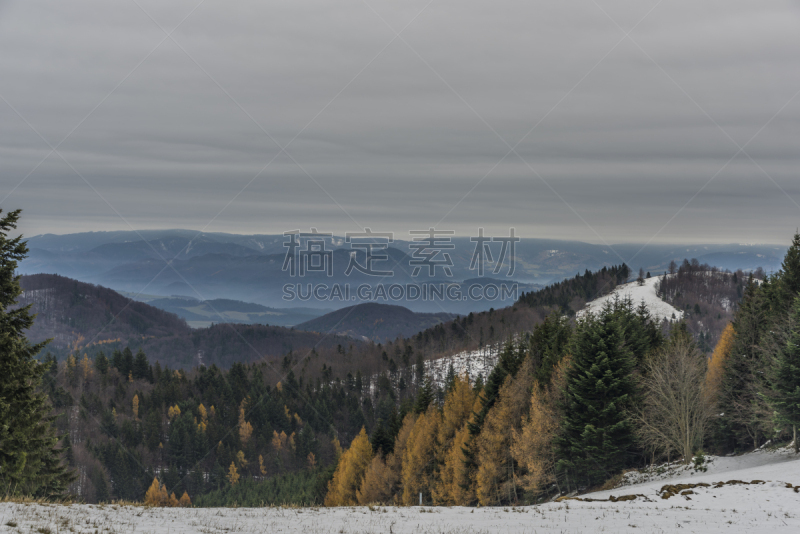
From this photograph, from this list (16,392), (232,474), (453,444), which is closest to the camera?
(16,392)

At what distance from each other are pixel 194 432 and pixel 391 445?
94656mm

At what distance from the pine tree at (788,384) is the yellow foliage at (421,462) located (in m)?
27.8

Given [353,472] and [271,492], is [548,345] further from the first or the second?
[271,492]

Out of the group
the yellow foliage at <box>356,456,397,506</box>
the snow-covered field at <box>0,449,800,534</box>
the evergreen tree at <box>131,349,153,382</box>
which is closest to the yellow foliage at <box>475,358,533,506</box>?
the yellow foliage at <box>356,456,397,506</box>

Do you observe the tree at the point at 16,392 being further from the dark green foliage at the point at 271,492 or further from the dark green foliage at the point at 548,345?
the dark green foliage at the point at 271,492

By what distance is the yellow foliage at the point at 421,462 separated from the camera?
48688 mm

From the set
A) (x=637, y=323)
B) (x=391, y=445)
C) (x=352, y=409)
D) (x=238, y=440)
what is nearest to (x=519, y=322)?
(x=352, y=409)

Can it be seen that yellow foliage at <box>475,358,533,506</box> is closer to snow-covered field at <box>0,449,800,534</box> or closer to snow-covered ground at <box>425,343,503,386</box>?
snow-covered field at <box>0,449,800,534</box>

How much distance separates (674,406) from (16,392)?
1392 inches

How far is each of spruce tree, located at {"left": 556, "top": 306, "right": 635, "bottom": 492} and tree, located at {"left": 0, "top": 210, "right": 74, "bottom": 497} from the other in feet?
94.9

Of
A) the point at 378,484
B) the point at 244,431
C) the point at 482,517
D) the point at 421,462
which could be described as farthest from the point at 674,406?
the point at 244,431

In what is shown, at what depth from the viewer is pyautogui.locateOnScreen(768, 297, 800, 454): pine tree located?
29516 millimetres

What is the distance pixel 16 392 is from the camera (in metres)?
22.2

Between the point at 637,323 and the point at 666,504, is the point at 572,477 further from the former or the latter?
the point at 666,504
